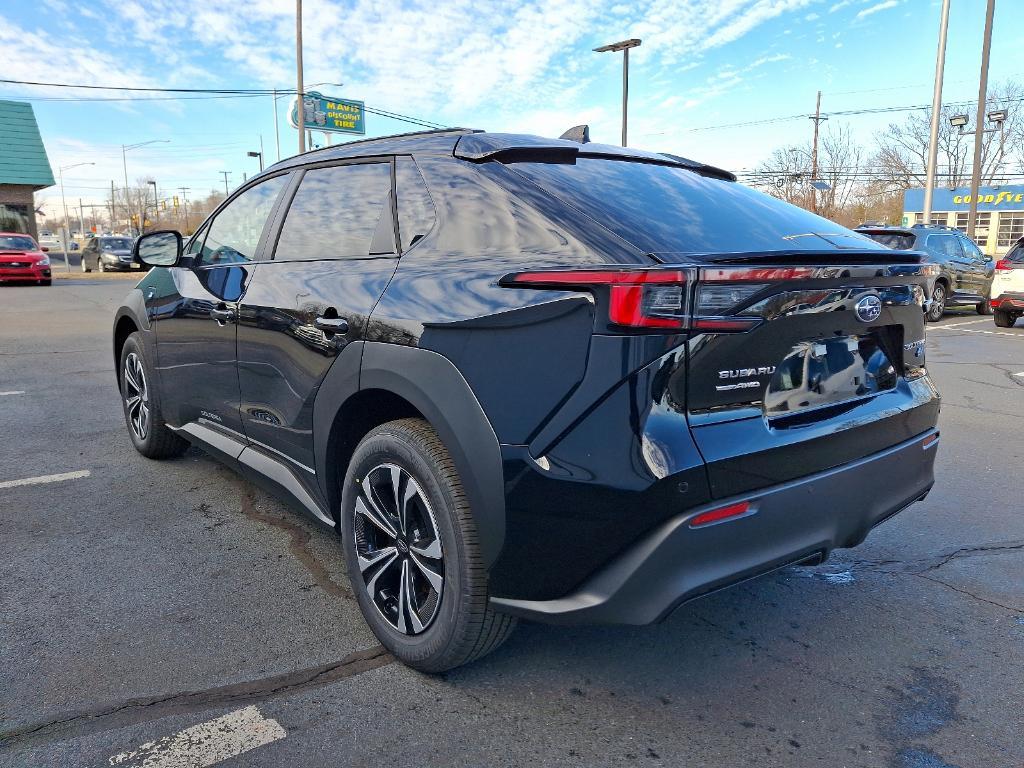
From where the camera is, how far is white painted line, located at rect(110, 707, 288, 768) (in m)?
2.18

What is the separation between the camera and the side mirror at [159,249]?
4359 millimetres

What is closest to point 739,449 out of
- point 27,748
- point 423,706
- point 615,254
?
point 615,254

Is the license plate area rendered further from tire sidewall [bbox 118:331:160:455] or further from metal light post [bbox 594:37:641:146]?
metal light post [bbox 594:37:641:146]

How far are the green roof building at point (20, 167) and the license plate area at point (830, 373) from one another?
44.7 m

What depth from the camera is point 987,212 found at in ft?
157

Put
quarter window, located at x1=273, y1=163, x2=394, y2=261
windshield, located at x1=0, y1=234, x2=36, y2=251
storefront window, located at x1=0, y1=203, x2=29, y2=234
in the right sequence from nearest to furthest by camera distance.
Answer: quarter window, located at x1=273, y1=163, x2=394, y2=261 < windshield, located at x1=0, y1=234, x2=36, y2=251 < storefront window, located at x1=0, y1=203, x2=29, y2=234

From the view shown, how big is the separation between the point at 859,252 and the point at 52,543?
362cm

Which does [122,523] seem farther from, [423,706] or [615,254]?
[615,254]

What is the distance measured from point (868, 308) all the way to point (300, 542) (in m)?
2.63

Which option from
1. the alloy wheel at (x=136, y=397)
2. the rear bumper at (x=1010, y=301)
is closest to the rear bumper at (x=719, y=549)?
the alloy wheel at (x=136, y=397)

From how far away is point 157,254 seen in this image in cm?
440

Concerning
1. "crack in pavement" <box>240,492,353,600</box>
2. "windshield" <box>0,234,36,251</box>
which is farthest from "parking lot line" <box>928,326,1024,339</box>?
"windshield" <box>0,234,36,251</box>

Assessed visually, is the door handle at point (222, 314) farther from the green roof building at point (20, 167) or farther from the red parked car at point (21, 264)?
the green roof building at point (20, 167)

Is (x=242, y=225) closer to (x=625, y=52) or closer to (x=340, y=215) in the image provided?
(x=340, y=215)
